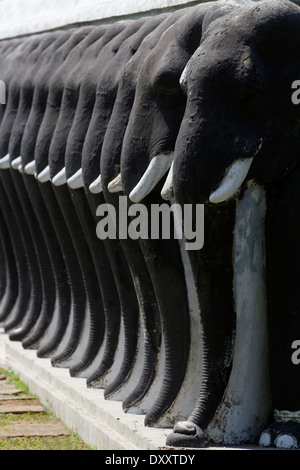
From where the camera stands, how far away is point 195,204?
252 inches

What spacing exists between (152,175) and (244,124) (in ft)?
2.28

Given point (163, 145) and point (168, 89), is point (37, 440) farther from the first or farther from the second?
point (168, 89)

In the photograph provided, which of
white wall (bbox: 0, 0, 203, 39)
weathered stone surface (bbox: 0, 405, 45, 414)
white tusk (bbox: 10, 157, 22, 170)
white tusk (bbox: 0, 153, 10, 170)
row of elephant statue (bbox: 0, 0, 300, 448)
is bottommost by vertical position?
weathered stone surface (bbox: 0, 405, 45, 414)

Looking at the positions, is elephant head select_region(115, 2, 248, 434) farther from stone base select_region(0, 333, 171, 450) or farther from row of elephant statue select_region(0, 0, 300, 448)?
stone base select_region(0, 333, 171, 450)

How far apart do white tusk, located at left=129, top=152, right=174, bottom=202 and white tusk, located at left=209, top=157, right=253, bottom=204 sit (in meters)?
0.61

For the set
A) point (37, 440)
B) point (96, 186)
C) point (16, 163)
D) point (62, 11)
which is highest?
point (62, 11)

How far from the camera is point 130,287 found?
8.13 m

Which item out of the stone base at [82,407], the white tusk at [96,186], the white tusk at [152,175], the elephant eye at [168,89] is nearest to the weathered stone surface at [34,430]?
the stone base at [82,407]

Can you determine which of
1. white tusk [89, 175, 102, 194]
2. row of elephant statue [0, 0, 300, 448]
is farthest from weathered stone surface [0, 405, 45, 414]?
white tusk [89, 175, 102, 194]

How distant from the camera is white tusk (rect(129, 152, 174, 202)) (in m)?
6.87

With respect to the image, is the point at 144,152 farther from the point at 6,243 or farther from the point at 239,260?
the point at 6,243

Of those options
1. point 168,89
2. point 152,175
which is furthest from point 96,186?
point 168,89

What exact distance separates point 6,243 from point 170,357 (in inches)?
182

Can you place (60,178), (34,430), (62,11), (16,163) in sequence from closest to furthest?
(34,430) < (60,178) < (16,163) < (62,11)
